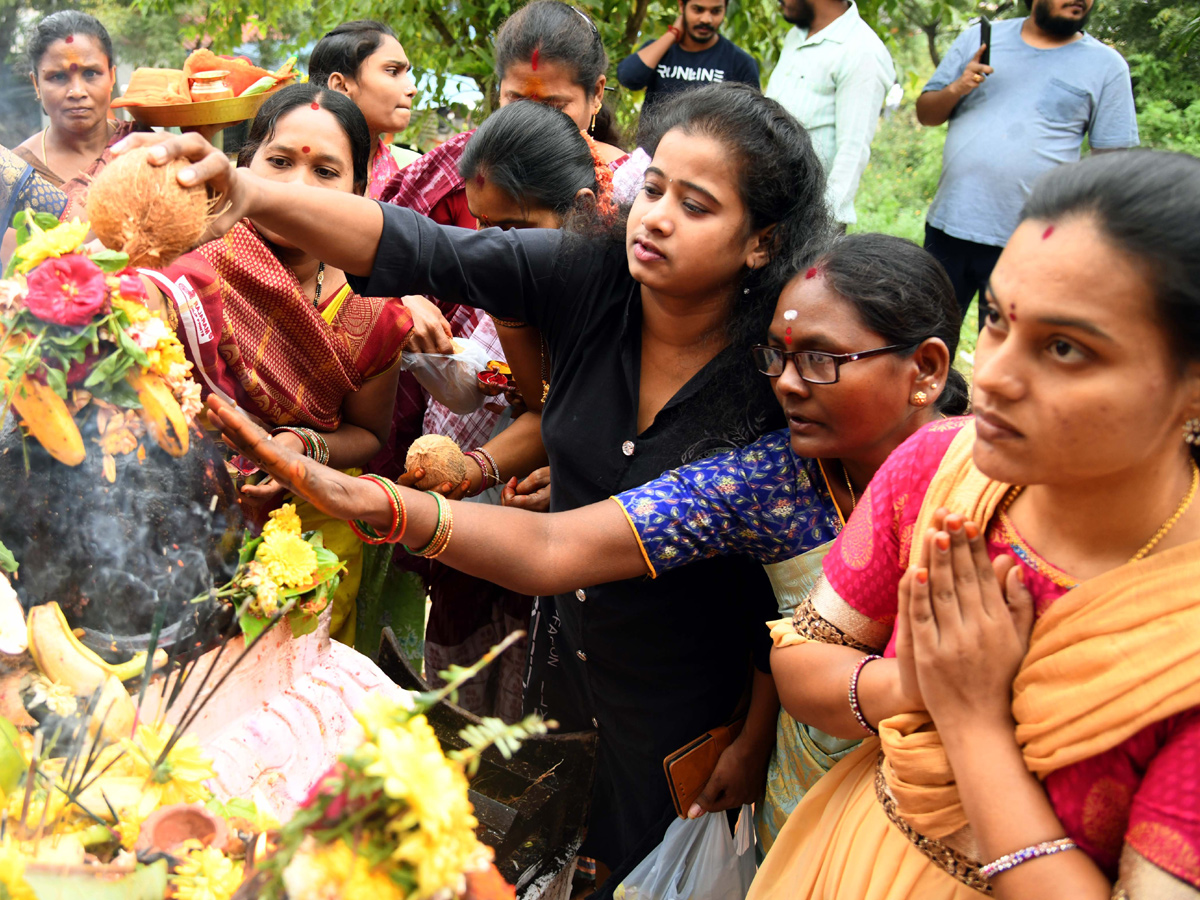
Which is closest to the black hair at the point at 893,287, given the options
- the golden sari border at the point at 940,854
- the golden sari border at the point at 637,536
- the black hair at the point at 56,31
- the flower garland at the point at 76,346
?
the golden sari border at the point at 637,536

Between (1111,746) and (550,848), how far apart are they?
1162 mm

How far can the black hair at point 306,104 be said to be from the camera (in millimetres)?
2430

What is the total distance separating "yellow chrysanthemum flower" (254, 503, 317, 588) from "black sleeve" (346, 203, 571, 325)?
1.60 ft

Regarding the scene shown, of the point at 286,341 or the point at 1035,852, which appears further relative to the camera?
the point at 286,341

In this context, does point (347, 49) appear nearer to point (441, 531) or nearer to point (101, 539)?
point (441, 531)

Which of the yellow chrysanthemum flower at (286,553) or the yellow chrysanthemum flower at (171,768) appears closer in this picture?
the yellow chrysanthemum flower at (171,768)

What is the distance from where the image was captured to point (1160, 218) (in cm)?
99

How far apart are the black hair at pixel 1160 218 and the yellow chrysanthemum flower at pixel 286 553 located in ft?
3.88

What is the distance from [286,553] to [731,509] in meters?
0.80

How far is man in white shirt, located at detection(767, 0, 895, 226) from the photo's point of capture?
4.64 metres

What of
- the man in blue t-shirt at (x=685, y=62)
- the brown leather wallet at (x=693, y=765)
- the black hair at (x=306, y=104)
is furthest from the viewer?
the man in blue t-shirt at (x=685, y=62)

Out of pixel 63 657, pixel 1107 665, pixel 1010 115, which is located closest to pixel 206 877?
pixel 63 657

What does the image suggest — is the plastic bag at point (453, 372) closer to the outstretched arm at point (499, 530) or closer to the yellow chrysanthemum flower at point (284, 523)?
the outstretched arm at point (499, 530)

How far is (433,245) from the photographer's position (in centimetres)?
179
